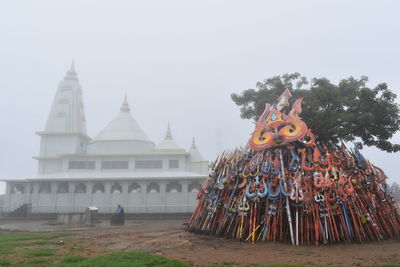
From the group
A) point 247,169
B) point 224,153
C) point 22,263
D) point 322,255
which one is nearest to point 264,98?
point 224,153

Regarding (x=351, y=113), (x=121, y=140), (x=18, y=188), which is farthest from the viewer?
(x=121, y=140)

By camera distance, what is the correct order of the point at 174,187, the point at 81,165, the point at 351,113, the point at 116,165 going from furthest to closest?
the point at 81,165 → the point at 116,165 → the point at 174,187 → the point at 351,113

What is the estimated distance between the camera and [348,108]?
1872 cm

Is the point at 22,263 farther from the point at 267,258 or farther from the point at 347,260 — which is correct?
the point at 347,260

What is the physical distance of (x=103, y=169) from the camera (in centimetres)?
3472

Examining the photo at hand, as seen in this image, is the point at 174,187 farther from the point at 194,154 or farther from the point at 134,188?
the point at 194,154

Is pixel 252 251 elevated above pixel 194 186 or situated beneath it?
situated beneath

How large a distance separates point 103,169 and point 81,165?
2.36 m

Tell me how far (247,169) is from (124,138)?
25.8m

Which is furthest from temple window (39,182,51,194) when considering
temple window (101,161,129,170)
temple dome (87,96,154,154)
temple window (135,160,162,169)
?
temple window (135,160,162,169)

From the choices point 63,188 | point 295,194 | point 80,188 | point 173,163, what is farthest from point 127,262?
point 63,188

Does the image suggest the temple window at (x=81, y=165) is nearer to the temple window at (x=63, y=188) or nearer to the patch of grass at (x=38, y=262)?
the temple window at (x=63, y=188)

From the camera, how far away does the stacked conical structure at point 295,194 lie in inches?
427

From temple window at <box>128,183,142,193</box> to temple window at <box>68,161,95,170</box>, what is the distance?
4.84m
